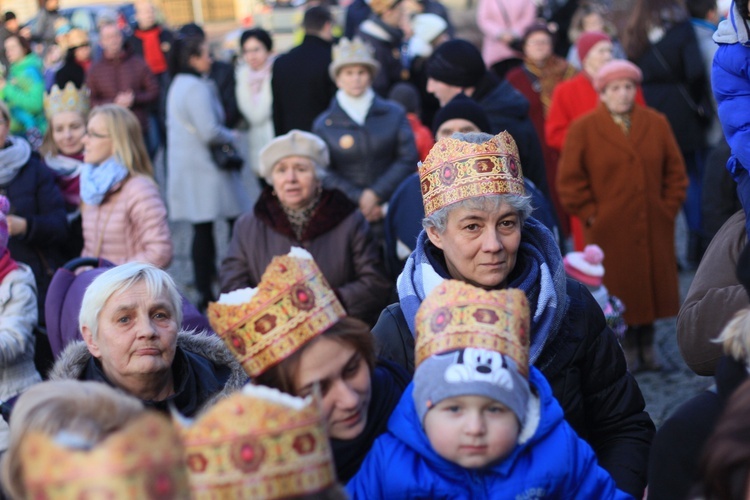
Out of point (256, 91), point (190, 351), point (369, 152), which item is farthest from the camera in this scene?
point (256, 91)

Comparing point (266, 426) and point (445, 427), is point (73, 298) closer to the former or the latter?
point (445, 427)

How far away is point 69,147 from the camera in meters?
7.57

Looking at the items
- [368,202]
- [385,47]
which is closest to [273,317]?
[368,202]

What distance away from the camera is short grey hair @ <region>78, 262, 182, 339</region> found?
12.8 ft

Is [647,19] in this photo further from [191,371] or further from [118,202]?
[191,371]

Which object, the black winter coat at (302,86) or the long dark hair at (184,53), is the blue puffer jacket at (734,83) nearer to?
the black winter coat at (302,86)

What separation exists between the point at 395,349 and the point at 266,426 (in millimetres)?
1378

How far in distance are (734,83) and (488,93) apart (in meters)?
3.11

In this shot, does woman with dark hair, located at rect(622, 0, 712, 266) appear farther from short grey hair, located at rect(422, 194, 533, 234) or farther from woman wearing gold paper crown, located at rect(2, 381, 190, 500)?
woman wearing gold paper crown, located at rect(2, 381, 190, 500)

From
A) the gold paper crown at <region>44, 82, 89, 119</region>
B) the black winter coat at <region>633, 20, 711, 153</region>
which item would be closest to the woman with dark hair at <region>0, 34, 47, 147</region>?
the gold paper crown at <region>44, 82, 89, 119</region>

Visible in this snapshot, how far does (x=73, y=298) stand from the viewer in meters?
4.87

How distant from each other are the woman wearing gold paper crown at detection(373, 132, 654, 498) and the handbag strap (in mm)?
5949

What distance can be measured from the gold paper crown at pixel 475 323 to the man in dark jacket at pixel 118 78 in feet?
28.5

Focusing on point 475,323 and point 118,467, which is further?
point 475,323
